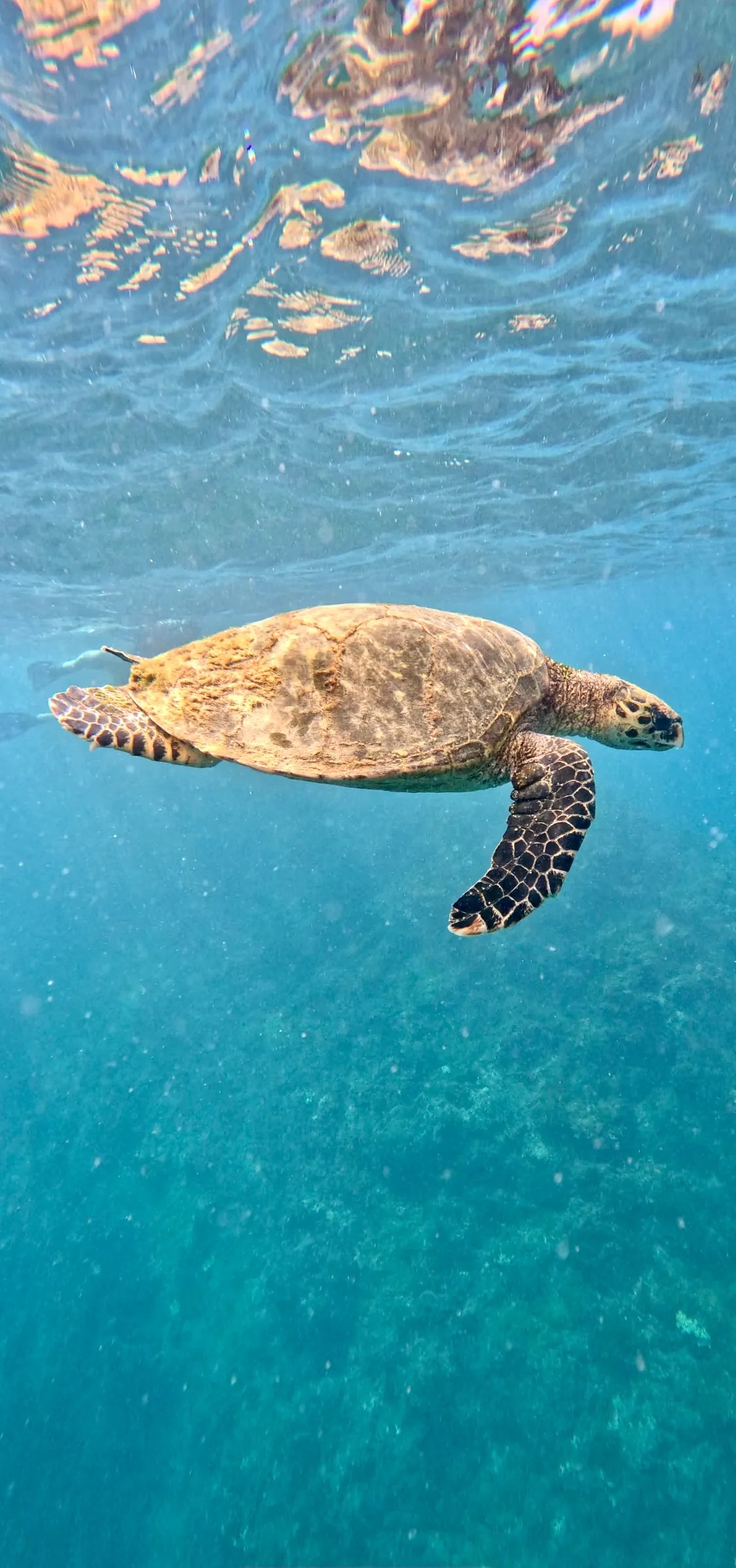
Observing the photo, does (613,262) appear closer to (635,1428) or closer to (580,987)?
(580,987)

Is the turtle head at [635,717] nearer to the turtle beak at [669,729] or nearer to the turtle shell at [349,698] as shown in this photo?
the turtle beak at [669,729]

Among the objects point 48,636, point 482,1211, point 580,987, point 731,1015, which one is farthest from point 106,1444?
point 48,636

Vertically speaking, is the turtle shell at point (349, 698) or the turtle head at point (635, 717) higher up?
the turtle shell at point (349, 698)

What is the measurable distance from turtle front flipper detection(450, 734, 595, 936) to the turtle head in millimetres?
1219

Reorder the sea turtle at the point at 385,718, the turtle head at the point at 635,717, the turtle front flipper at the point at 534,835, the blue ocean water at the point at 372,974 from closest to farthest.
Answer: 1. the turtle front flipper at the point at 534,835
2. the sea turtle at the point at 385,718
3. the turtle head at the point at 635,717
4. the blue ocean water at the point at 372,974

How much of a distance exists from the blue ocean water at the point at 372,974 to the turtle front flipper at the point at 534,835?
7074 millimetres

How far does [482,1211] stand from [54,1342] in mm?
8012

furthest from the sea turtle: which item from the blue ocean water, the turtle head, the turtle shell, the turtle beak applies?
the blue ocean water

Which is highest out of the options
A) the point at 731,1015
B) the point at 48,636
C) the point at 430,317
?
the point at 430,317

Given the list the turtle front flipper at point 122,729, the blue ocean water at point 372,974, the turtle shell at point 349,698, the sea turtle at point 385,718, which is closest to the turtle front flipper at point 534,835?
the sea turtle at point 385,718

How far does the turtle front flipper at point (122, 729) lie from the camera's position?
531 cm

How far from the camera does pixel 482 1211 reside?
10.9 metres

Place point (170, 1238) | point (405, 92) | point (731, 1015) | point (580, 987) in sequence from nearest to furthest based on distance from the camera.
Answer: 1. point (405, 92)
2. point (170, 1238)
3. point (731, 1015)
4. point (580, 987)

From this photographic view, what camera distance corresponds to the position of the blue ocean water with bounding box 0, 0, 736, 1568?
276 inches
